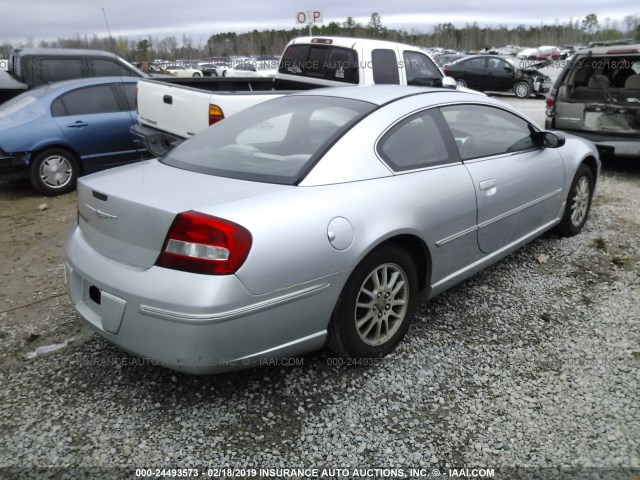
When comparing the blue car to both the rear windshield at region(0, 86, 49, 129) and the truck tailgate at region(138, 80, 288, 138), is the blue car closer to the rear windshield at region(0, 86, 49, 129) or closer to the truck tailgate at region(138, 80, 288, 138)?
the rear windshield at region(0, 86, 49, 129)

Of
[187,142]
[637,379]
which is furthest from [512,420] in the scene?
[187,142]

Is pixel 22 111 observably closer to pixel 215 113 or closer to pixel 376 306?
pixel 215 113

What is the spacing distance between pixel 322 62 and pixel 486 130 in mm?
4320

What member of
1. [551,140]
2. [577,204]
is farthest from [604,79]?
[551,140]

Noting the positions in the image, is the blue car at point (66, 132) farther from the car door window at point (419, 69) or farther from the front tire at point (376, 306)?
the front tire at point (376, 306)

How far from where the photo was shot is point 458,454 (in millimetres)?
2404

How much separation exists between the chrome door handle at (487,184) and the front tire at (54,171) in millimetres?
5455

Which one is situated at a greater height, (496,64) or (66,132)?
(496,64)

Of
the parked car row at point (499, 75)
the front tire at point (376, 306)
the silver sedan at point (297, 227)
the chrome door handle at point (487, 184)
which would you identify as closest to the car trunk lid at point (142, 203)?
the silver sedan at point (297, 227)

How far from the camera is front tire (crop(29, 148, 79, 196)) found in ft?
22.0

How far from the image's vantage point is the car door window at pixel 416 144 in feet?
10.2

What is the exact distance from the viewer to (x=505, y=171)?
3.80 metres

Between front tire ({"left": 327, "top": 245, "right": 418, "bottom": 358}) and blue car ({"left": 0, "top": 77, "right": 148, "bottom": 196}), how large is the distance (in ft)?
15.8

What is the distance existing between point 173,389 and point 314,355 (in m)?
0.80
